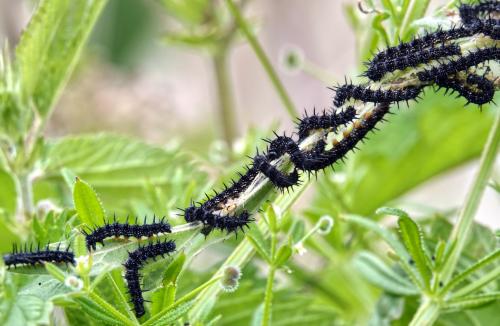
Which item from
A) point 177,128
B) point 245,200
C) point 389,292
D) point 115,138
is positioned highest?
point 177,128

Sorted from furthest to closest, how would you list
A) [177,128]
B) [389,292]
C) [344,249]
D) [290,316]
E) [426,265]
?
1. [177,128]
2. [344,249]
3. [290,316]
4. [389,292]
5. [426,265]

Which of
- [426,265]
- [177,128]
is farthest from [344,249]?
[177,128]

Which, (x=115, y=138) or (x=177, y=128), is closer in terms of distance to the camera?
(x=115, y=138)

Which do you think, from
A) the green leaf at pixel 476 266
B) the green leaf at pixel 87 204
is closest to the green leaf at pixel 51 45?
the green leaf at pixel 87 204

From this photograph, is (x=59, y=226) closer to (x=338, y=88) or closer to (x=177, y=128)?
(x=338, y=88)

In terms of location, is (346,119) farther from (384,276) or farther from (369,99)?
(384,276)

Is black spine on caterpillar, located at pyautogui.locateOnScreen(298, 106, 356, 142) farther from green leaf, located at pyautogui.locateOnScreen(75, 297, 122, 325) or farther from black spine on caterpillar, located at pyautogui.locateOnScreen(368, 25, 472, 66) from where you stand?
green leaf, located at pyautogui.locateOnScreen(75, 297, 122, 325)

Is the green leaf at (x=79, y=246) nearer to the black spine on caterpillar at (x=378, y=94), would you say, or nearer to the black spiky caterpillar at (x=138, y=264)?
the black spiky caterpillar at (x=138, y=264)

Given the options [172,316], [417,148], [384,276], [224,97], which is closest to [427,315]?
[384,276]
